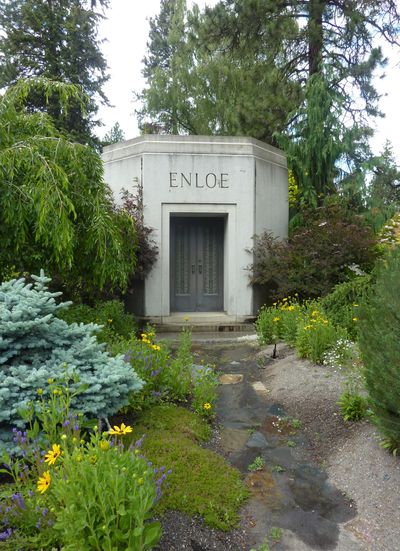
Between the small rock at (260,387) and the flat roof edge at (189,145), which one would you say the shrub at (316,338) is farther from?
the flat roof edge at (189,145)

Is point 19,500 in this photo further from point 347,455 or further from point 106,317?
point 106,317

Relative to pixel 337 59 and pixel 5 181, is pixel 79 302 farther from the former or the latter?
pixel 337 59

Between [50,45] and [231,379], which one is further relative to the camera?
[50,45]

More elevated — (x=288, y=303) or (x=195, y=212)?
(x=195, y=212)

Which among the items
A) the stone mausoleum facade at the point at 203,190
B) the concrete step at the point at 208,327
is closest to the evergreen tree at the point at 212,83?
the stone mausoleum facade at the point at 203,190

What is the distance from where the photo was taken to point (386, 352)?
288 cm

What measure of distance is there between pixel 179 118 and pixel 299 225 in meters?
13.3

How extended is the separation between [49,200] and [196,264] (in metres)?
6.35

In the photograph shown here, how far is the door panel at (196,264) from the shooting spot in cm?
1019

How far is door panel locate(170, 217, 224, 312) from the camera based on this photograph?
1019 centimetres

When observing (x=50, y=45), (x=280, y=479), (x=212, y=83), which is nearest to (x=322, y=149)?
(x=280, y=479)

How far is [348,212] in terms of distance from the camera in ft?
32.3

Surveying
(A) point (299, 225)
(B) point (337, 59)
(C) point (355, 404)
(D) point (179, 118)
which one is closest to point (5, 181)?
(C) point (355, 404)

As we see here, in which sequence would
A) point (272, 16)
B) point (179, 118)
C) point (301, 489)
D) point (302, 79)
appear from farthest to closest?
1. point (179, 118)
2. point (302, 79)
3. point (272, 16)
4. point (301, 489)
